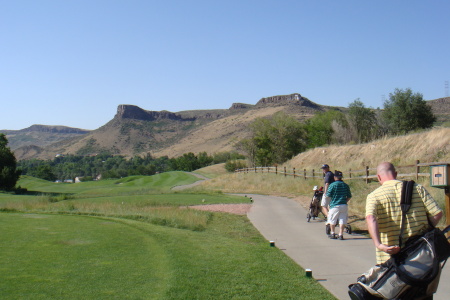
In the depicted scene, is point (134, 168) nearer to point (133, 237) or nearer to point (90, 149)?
point (90, 149)

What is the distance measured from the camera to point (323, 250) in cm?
1103

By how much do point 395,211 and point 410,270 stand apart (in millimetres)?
704

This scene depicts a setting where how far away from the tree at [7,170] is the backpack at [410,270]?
228 ft

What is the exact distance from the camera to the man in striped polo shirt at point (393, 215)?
17.3ft

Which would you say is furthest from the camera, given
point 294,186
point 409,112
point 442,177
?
point 409,112

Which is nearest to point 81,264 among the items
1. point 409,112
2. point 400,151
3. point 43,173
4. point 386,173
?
point 386,173

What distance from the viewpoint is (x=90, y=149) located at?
7574 inches

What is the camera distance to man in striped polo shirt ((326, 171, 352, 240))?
41.4 feet

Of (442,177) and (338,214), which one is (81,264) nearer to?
(442,177)

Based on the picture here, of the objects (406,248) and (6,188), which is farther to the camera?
(6,188)

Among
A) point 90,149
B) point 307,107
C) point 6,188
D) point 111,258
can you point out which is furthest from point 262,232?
point 90,149

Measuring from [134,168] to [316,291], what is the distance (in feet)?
422

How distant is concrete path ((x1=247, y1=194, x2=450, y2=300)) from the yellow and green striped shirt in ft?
6.87

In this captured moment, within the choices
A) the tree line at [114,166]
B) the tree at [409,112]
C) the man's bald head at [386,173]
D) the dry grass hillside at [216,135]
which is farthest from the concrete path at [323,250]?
the dry grass hillside at [216,135]
